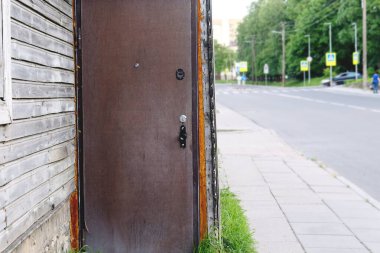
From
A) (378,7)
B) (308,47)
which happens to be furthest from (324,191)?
(308,47)

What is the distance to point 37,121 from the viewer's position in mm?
3947

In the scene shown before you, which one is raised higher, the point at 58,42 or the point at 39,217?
the point at 58,42

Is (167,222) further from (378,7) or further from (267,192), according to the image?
(378,7)

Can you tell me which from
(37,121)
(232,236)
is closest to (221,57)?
(232,236)

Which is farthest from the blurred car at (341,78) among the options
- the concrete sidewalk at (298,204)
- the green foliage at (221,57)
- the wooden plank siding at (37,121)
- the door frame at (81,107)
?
the wooden plank siding at (37,121)

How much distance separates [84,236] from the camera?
505 cm

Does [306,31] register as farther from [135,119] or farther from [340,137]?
[135,119]

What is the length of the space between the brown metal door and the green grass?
1.00 ft

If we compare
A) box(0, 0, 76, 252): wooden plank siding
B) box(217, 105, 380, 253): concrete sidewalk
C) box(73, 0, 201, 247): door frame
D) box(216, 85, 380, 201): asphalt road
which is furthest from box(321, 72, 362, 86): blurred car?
box(0, 0, 76, 252): wooden plank siding

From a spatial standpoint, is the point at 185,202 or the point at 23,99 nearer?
the point at 23,99

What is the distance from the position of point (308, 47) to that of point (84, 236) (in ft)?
299

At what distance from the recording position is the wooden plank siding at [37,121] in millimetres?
3436

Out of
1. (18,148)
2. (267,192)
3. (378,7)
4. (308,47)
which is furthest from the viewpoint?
(308,47)

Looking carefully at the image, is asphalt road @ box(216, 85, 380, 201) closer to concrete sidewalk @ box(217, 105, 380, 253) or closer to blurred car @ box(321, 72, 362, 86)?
concrete sidewalk @ box(217, 105, 380, 253)
